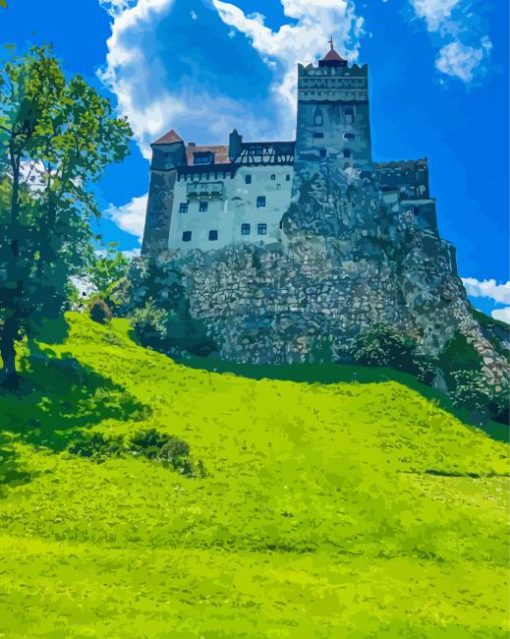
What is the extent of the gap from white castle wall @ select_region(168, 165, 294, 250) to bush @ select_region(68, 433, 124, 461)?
132 ft

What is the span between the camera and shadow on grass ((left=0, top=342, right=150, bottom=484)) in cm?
3753

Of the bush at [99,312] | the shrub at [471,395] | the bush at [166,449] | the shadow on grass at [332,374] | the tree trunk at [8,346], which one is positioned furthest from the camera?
the bush at [99,312]

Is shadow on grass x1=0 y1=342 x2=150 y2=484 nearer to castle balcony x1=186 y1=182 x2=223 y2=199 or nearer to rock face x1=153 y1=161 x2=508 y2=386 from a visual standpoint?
rock face x1=153 y1=161 x2=508 y2=386

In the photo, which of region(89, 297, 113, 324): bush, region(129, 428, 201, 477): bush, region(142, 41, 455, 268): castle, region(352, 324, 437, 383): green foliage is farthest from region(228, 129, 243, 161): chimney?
region(129, 428, 201, 477): bush

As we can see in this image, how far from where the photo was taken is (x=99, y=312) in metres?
69.8

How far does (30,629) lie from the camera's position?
61.6ft

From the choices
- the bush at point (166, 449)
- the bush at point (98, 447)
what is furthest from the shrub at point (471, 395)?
the bush at point (98, 447)

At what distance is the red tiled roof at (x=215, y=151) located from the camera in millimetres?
81688

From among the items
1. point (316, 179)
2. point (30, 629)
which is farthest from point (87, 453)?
point (316, 179)

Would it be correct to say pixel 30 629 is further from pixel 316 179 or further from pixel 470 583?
pixel 316 179

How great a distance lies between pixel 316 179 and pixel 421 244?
14250 mm

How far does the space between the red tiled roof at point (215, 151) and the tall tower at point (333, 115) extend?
953cm

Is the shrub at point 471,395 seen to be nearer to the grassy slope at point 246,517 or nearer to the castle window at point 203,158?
the grassy slope at point 246,517

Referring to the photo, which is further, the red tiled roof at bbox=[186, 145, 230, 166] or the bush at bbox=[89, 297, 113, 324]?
the red tiled roof at bbox=[186, 145, 230, 166]
